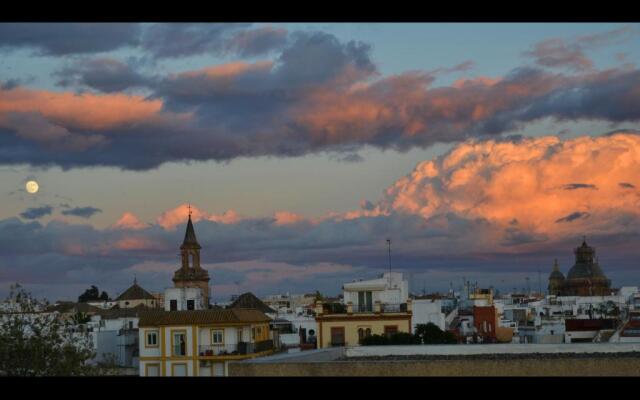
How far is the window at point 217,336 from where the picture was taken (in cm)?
1995

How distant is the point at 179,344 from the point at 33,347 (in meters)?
8.19

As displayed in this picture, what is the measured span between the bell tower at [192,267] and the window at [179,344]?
23.0 m

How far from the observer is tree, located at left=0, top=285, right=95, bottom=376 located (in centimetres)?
1190

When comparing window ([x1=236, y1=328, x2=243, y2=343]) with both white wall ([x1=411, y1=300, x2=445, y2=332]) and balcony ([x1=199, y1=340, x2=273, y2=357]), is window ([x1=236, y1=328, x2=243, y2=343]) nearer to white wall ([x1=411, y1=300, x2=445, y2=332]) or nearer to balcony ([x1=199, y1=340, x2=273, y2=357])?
balcony ([x1=199, y1=340, x2=273, y2=357])

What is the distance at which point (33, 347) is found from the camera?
11977mm

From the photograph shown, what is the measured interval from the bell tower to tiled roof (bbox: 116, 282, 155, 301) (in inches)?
120

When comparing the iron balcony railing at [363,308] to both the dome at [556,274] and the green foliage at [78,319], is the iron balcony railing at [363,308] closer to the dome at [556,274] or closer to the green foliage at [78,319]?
the green foliage at [78,319]

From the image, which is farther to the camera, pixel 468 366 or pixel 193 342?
pixel 193 342

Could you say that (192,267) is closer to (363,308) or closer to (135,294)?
(135,294)

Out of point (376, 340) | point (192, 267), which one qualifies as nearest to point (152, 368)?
point (376, 340)

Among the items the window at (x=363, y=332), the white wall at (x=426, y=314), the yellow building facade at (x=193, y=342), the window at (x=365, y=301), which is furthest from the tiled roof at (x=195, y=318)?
the white wall at (x=426, y=314)
